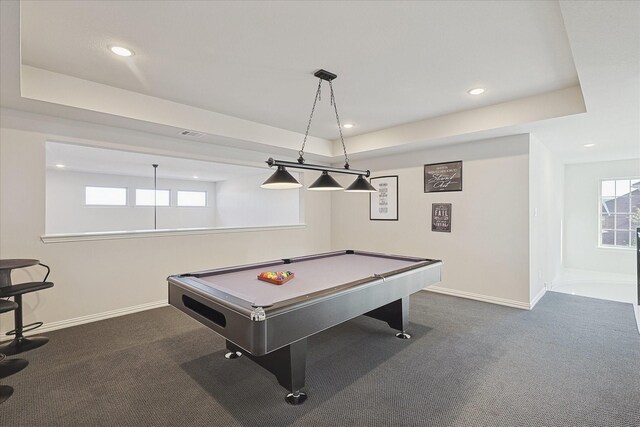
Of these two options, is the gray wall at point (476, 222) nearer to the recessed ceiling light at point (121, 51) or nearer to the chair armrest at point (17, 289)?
the recessed ceiling light at point (121, 51)

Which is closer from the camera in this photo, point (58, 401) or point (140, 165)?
point (58, 401)

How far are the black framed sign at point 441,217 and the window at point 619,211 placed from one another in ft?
13.2

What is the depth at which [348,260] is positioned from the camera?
11.7 feet

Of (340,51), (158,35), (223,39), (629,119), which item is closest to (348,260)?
(340,51)

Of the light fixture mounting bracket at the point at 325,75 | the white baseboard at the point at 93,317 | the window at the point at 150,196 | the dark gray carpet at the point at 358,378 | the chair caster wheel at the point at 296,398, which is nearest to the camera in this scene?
the dark gray carpet at the point at 358,378

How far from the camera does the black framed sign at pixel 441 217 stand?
459 cm

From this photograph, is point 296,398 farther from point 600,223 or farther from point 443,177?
point 600,223

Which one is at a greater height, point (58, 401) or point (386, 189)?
point (386, 189)

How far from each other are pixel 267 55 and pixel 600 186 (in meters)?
7.09

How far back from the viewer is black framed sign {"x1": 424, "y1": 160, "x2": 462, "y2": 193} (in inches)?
177

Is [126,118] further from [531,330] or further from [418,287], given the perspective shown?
[531,330]

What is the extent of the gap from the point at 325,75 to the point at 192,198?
29.2ft

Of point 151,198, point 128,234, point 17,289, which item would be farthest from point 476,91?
point 151,198

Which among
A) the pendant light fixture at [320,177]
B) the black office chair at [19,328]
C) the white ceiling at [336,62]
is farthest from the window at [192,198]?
the pendant light fixture at [320,177]
